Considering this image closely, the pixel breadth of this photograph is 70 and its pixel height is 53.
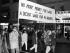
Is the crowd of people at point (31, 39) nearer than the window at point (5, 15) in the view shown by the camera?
Yes

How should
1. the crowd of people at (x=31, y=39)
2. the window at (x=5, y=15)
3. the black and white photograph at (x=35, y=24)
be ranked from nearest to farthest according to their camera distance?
the crowd of people at (x=31, y=39) → the black and white photograph at (x=35, y=24) → the window at (x=5, y=15)

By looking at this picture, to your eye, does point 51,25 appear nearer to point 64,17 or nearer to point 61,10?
point 64,17

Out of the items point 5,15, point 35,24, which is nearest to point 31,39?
point 35,24

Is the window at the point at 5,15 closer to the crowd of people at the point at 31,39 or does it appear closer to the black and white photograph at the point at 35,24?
the black and white photograph at the point at 35,24

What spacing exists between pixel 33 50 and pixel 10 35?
5.93ft

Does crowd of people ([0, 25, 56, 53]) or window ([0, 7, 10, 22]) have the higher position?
window ([0, 7, 10, 22])

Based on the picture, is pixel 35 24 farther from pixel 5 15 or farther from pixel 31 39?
pixel 5 15

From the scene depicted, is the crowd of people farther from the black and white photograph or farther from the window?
the window

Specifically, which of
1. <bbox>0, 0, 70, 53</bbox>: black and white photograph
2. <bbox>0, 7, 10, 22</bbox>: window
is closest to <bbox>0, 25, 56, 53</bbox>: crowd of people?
<bbox>0, 0, 70, 53</bbox>: black and white photograph

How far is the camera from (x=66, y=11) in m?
7.31

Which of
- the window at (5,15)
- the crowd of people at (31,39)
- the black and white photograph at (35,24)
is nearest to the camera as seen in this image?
the crowd of people at (31,39)

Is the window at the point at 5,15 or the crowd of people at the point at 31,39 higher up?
the window at the point at 5,15

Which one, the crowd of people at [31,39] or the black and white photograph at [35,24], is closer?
the crowd of people at [31,39]

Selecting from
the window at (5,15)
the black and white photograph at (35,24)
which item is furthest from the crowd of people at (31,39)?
the window at (5,15)
